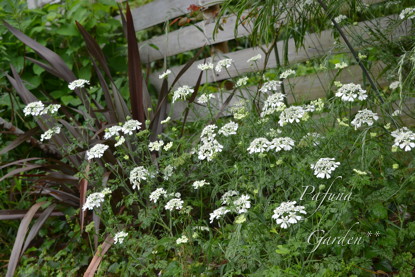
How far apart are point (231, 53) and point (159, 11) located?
88 cm

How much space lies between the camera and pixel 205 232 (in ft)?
8.74

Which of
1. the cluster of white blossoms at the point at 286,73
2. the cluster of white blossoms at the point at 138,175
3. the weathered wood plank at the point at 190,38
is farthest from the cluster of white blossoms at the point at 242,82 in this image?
the weathered wood plank at the point at 190,38

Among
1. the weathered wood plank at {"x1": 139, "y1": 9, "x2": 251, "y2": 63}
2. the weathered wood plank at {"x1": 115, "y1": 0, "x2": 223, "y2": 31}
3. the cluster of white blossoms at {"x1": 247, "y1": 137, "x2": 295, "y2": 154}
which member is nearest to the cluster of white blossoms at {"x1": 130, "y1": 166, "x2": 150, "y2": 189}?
the cluster of white blossoms at {"x1": 247, "y1": 137, "x2": 295, "y2": 154}

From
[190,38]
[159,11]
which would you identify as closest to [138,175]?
[190,38]

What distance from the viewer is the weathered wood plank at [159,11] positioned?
4199 mm

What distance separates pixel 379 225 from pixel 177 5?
2755mm

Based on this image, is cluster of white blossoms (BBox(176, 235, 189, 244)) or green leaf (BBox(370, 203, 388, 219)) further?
cluster of white blossoms (BBox(176, 235, 189, 244))

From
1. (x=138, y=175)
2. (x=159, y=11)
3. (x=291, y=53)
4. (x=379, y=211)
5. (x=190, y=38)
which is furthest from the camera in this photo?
(x=159, y=11)

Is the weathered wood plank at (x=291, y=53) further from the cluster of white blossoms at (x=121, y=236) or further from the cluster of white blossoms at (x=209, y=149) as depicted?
the cluster of white blossoms at (x=121, y=236)

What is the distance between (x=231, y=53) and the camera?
13.0ft

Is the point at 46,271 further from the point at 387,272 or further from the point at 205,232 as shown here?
the point at 387,272

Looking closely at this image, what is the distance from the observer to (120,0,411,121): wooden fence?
3.43 meters

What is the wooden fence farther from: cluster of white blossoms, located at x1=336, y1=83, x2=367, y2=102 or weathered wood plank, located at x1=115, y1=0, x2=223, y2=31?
cluster of white blossoms, located at x1=336, y1=83, x2=367, y2=102

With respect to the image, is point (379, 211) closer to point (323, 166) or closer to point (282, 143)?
point (323, 166)
